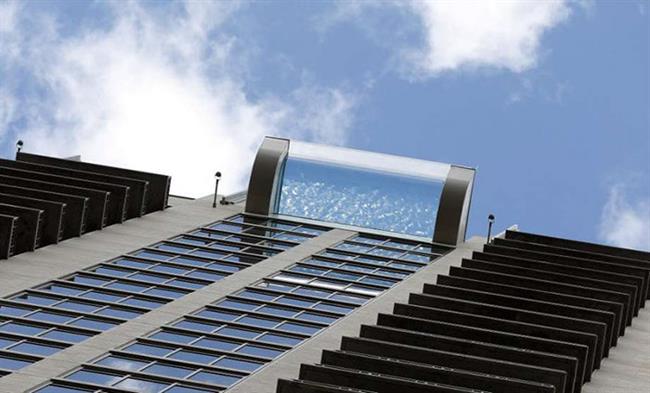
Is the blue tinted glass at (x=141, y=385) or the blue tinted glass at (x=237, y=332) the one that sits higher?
the blue tinted glass at (x=237, y=332)

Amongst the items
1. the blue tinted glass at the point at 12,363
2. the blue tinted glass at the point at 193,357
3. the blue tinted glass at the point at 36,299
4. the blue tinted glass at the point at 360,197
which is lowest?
the blue tinted glass at the point at 12,363

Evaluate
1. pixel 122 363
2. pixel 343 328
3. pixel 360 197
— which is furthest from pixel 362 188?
pixel 122 363

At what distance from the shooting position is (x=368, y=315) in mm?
55406

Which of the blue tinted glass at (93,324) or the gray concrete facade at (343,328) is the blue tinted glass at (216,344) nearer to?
the gray concrete facade at (343,328)

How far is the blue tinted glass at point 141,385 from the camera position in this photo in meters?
44.8

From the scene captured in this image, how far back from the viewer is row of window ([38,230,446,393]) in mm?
46594

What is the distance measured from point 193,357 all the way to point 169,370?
168cm

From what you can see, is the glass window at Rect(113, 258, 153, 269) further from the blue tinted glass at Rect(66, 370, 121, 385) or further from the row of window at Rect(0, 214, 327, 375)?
the blue tinted glass at Rect(66, 370, 121, 385)

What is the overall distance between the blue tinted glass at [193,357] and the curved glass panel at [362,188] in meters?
22.0

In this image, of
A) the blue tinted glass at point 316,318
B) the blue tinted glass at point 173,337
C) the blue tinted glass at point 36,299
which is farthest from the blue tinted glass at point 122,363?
the blue tinted glass at point 316,318

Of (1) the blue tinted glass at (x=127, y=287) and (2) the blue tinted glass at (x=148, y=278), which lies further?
(2) the blue tinted glass at (x=148, y=278)

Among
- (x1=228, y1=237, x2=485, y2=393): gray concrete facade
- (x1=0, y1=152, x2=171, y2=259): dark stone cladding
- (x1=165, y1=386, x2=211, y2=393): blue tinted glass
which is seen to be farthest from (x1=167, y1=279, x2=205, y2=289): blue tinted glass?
(x1=165, y1=386, x2=211, y2=393): blue tinted glass

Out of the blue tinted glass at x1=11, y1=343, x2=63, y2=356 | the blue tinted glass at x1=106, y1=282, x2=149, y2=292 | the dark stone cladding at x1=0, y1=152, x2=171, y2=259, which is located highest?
the dark stone cladding at x1=0, y1=152, x2=171, y2=259

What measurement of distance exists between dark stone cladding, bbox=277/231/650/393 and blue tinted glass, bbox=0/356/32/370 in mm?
7675
